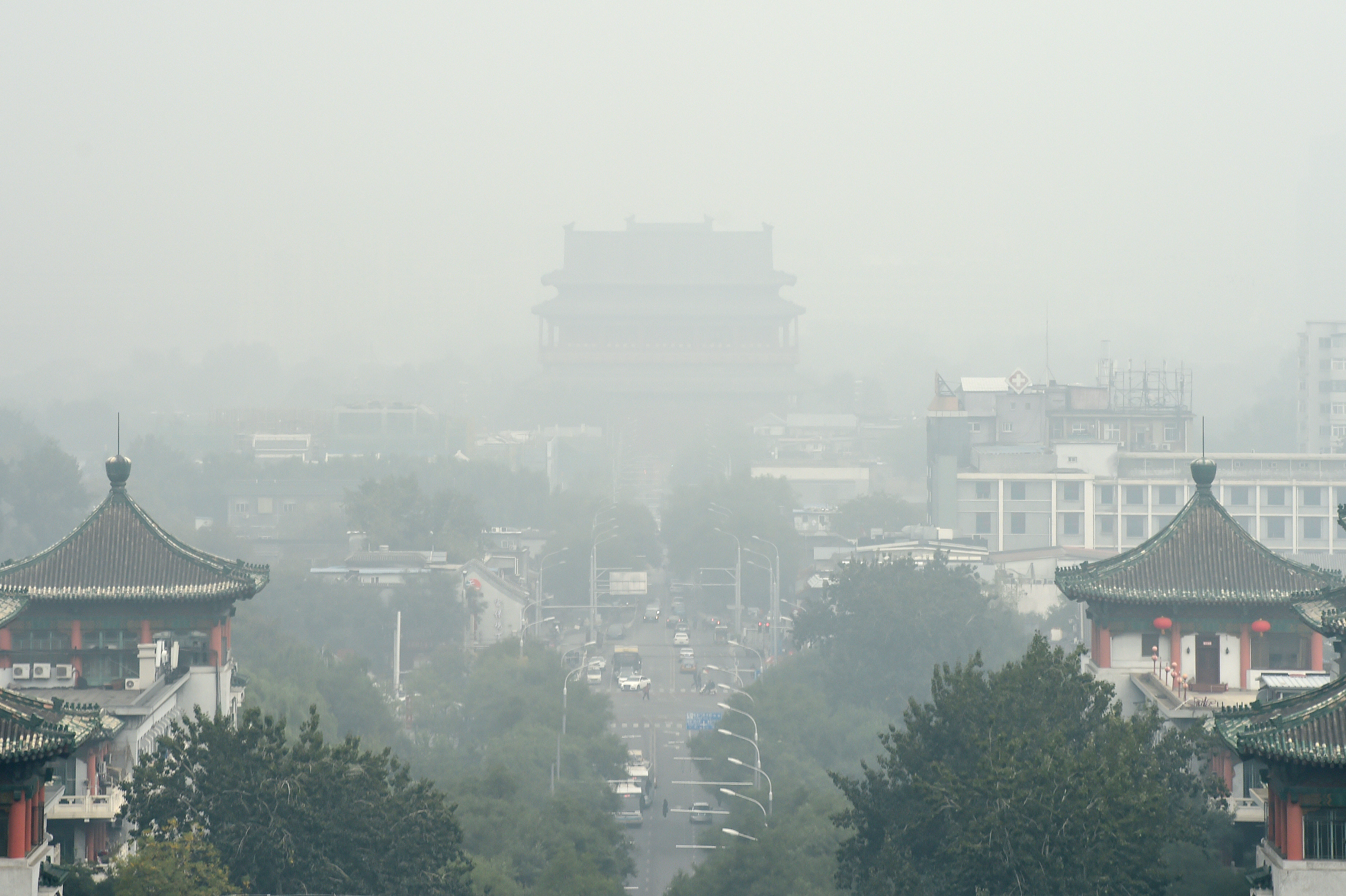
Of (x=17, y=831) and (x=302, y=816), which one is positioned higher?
(x=17, y=831)

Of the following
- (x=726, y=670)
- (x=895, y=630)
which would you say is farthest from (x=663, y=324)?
(x=895, y=630)

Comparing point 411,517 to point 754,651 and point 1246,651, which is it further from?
point 1246,651

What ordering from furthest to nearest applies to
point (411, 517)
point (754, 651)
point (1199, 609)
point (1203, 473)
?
point (411, 517) < point (754, 651) < point (1199, 609) < point (1203, 473)

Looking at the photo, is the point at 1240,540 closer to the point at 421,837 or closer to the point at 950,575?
the point at 421,837

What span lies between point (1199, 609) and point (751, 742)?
15186 mm

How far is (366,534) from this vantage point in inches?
3100

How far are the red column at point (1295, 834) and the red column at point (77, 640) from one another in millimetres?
21218

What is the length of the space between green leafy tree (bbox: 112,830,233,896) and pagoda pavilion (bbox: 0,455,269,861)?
8.09m

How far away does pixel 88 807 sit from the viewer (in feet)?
99.6

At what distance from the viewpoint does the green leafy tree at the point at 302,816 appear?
26766 mm

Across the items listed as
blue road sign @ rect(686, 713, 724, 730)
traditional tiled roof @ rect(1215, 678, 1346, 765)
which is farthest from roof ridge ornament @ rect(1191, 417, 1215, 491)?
blue road sign @ rect(686, 713, 724, 730)

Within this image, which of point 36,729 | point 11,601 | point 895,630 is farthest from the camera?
point 895,630

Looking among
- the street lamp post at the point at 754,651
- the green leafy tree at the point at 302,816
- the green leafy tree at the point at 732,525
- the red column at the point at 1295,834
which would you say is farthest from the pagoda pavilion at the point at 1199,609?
the green leafy tree at the point at 732,525

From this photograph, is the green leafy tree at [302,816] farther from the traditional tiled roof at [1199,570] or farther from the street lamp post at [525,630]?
the street lamp post at [525,630]
